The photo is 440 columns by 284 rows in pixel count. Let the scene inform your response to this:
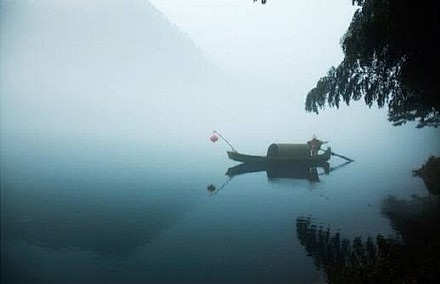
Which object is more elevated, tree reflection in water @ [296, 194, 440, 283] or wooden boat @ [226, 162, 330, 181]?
wooden boat @ [226, 162, 330, 181]

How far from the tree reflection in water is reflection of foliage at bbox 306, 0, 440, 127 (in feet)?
15.7

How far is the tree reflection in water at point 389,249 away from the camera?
7.92 meters

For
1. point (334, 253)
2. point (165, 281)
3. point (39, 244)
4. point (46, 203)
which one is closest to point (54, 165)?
point (46, 203)

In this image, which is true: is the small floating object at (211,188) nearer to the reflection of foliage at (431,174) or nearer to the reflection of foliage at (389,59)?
the reflection of foliage at (389,59)

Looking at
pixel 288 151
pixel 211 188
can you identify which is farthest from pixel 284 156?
pixel 211 188

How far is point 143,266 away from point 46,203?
412 inches

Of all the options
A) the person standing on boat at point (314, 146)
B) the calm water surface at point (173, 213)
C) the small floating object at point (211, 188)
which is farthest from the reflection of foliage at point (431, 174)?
the small floating object at point (211, 188)

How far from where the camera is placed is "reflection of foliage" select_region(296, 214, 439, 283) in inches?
308

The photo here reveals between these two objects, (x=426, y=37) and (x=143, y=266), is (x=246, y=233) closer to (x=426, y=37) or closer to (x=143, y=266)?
(x=143, y=266)

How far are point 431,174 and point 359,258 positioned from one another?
12.8 m

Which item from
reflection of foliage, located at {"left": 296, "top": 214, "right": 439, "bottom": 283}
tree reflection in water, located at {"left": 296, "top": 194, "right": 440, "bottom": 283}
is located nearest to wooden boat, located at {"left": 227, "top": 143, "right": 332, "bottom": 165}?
tree reflection in water, located at {"left": 296, "top": 194, "right": 440, "bottom": 283}

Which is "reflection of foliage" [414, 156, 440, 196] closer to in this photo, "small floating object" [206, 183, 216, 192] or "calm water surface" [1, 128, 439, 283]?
"calm water surface" [1, 128, 439, 283]

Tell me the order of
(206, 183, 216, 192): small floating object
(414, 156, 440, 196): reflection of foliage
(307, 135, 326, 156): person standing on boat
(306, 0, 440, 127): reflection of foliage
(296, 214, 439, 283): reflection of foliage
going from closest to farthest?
(296, 214, 439, 283): reflection of foliage → (306, 0, 440, 127): reflection of foliage → (414, 156, 440, 196): reflection of foliage → (206, 183, 216, 192): small floating object → (307, 135, 326, 156): person standing on boat

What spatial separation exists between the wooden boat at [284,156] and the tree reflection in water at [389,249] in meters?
9.32
